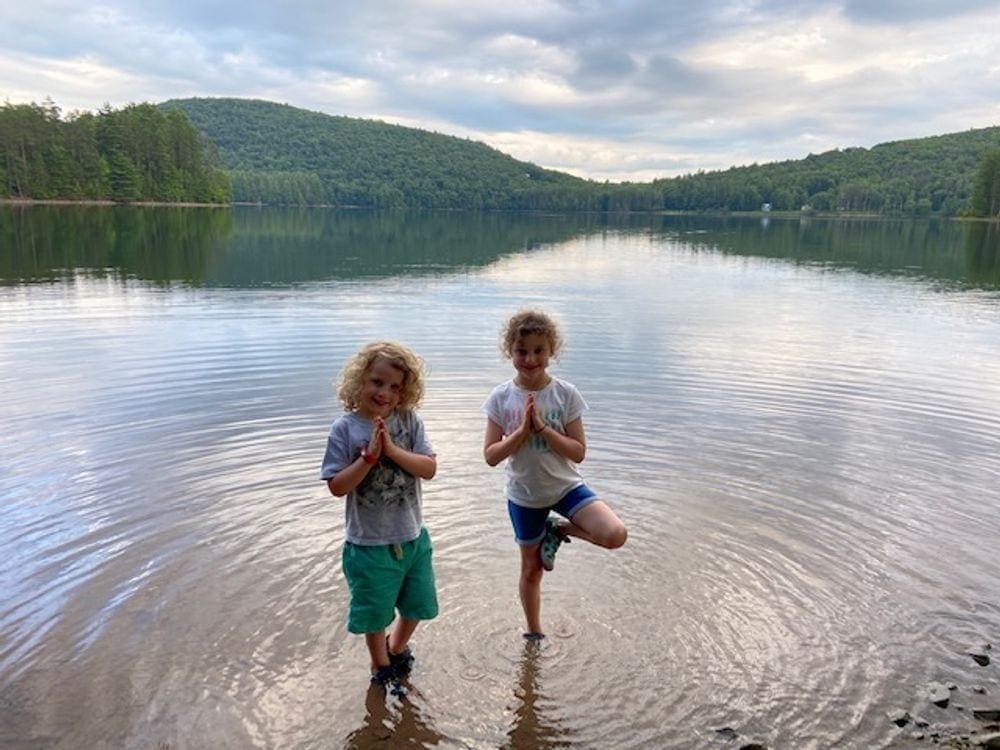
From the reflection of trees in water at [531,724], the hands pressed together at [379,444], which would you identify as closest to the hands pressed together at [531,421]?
the hands pressed together at [379,444]

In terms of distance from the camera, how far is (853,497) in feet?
23.8

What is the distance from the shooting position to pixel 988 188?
362 feet

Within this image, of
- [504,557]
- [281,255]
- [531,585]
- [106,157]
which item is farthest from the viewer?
[106,157]

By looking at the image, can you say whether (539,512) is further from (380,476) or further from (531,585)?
(380,476)

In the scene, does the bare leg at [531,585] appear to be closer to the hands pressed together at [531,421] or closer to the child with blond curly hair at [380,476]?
the child with blond curly hair at [380,476]

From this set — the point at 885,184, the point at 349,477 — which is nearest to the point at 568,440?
the point at 349,477

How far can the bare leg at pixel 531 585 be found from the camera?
4.49 meters

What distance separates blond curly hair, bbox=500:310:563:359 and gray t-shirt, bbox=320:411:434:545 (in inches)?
30.8

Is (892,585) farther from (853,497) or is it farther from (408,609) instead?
(408,609)

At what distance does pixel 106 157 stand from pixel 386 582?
11342 centimetres

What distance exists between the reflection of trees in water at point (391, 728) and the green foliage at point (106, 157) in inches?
4102

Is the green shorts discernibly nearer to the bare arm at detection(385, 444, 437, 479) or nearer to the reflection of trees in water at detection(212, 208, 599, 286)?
the bare arm at detection(385, 444, 437, 479)

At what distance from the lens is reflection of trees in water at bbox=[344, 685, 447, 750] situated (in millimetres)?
3777

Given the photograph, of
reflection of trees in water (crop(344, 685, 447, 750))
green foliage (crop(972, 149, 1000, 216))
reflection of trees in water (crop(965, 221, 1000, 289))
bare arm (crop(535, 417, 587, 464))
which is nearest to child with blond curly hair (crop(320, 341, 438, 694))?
reflection of trees in water (crop(344, 685, 447, 750))
